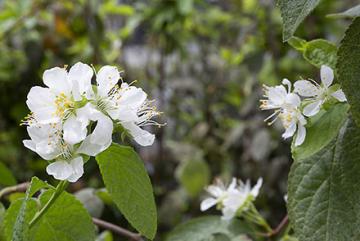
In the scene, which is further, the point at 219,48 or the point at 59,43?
the point at 219,48

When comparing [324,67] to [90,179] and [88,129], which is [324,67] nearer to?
[88,129]

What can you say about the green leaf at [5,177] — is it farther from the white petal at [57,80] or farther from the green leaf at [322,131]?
the green leaf at [322,131]

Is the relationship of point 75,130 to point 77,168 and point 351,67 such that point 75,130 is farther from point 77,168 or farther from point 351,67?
point 351,67

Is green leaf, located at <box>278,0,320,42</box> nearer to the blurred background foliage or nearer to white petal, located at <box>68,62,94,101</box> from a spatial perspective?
white petal, located at <box>68,62,94,101</box>

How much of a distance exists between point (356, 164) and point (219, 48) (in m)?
1.66

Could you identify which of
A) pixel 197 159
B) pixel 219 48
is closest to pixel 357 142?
pixel 197 159

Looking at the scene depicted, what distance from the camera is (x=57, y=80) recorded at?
1.98 feet

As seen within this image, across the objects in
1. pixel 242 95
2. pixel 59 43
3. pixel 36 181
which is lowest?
pixel 242 95

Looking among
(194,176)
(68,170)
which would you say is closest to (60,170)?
(68,170)

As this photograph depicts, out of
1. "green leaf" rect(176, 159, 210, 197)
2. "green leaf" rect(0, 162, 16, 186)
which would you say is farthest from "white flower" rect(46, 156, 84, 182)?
"green leaf" rect(176, 159, 210, 197)

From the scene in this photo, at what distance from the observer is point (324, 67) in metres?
0.64

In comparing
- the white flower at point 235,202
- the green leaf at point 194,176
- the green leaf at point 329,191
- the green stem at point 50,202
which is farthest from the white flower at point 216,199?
the green leaf at point 194,176

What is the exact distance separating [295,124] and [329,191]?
0.25 ft

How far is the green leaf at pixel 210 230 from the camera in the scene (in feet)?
2.89
